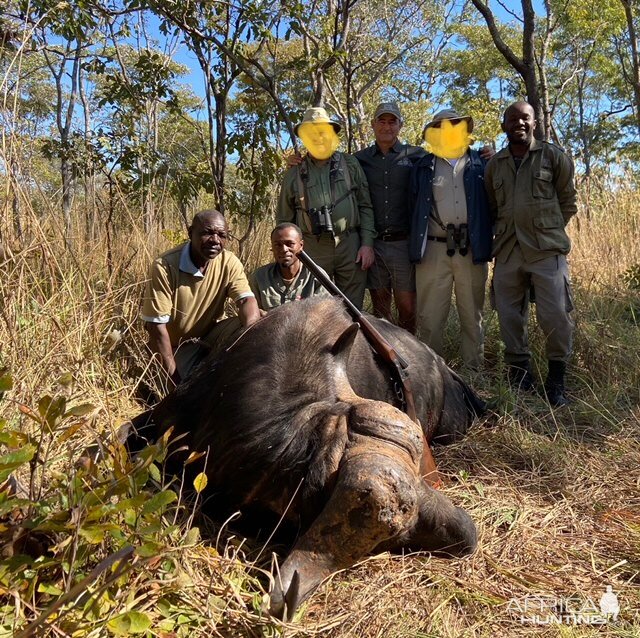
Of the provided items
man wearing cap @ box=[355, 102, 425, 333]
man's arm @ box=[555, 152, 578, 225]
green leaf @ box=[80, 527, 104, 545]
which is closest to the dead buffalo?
green leaf @ box=[80, 527, 104, 545]

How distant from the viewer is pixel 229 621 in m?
2.01

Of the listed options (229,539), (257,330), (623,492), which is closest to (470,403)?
(623,492)

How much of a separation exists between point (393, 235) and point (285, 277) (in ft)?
3.94

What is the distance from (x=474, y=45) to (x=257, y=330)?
2705 centimetres

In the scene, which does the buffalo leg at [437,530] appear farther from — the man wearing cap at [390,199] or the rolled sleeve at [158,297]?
the man wearing cap at [390,199]

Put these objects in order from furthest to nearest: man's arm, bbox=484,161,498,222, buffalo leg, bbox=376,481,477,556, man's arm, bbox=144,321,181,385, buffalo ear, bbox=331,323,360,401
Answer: man's arm, bbox=484,161,498,222 → man's arm, bbox=144,321,181,385 → buffalo ear, bbox=331,323,360,401 → buffalo leg, bbox=376,481,477,556

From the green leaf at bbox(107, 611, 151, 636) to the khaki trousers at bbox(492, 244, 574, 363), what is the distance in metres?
3.67

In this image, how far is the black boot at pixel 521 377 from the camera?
15.9ft

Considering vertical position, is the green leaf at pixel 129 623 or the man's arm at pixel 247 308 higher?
the man's arm at pixel 247 308

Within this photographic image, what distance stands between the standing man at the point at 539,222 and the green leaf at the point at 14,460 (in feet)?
12.1

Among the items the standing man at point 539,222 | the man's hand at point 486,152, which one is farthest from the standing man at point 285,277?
the man's hand at point 486,152

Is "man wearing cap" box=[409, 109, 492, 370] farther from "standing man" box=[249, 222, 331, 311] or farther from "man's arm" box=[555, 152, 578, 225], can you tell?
"standing man" box=[249, 222, 331, 311]

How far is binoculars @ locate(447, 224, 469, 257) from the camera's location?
4930 millimetres

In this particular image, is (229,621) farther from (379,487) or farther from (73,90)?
(73,90)
